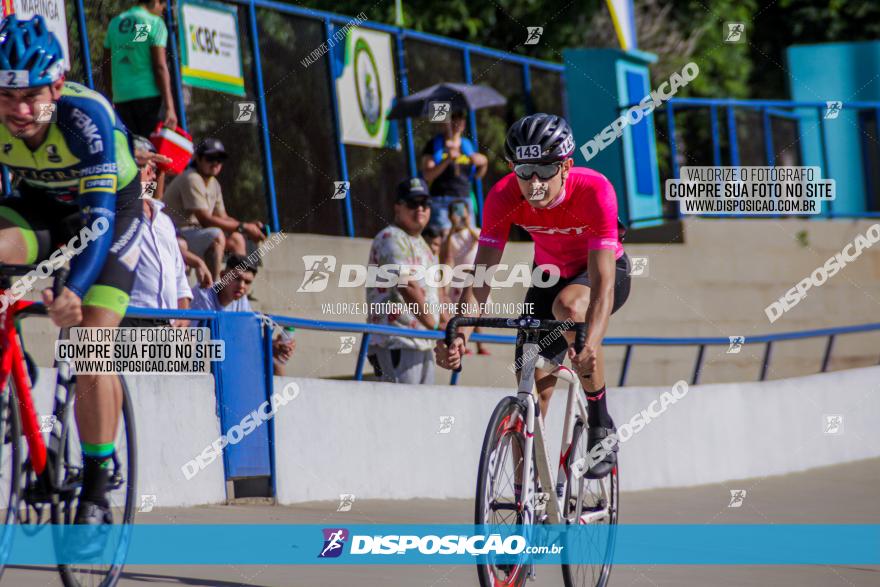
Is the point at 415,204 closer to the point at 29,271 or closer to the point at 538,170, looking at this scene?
the point at 538,170

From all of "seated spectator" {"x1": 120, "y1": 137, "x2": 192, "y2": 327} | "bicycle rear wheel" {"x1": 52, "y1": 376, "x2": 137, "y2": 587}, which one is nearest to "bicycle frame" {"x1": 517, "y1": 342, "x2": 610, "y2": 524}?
"bicycle rear wheel" {"x1": 52, "y1": 376, "x2": 137, "y2": 587}

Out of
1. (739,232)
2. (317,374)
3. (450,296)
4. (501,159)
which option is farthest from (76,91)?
(739,232)

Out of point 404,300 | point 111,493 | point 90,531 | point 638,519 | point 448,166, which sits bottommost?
point 638,519

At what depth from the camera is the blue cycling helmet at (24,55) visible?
427 centimetres

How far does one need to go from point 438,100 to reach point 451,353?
7.06 metres

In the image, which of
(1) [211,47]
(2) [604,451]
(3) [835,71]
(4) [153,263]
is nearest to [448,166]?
(1) [211,47]

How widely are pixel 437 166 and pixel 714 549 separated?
15.3 feet

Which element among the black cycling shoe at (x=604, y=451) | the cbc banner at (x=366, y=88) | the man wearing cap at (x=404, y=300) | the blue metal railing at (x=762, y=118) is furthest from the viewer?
A: the blue metal railing at (x=762, y=118)

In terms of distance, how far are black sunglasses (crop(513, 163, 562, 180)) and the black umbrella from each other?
21.0 feet

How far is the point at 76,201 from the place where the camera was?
4.73 meters

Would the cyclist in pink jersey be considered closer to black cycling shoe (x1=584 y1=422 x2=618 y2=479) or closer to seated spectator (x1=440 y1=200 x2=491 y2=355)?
black cycling shoe (x1=584 y1=422 x2=618 y2=479)

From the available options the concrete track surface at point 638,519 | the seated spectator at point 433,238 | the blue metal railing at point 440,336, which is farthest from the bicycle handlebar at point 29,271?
the seated spectator at point 433,238

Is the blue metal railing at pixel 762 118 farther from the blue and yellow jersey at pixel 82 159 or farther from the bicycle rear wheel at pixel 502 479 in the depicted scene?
the blue and yellow jersey at pixel 82 159

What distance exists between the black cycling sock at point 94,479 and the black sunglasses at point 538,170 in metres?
1.93
